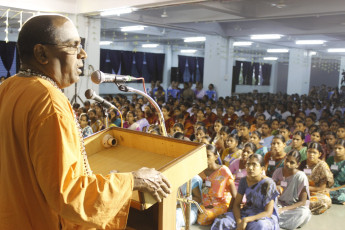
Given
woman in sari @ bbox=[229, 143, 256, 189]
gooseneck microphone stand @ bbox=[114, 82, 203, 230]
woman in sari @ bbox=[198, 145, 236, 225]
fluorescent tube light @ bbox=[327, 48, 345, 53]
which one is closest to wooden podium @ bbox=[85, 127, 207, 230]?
gooseneck microphone stand @ bbox=[114, 82, 203, 230]

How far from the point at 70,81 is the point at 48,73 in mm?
79

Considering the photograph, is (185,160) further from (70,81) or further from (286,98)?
(286,98)

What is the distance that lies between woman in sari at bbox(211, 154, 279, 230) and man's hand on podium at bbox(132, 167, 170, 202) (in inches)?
85.5

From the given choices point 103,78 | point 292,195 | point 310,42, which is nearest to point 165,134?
point 103,78

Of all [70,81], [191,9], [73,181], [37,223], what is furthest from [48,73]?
[191,9]

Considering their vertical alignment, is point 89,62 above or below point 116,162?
above

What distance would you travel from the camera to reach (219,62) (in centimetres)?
1051

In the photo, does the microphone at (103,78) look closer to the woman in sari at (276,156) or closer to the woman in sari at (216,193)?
the woman in sari at (216,193)

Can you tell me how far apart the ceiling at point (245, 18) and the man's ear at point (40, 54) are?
4.71 m

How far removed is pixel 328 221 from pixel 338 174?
2.71 feet

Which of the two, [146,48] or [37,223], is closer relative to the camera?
[37,223]

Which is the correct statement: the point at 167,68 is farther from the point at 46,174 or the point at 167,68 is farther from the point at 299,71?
the point at 46,174

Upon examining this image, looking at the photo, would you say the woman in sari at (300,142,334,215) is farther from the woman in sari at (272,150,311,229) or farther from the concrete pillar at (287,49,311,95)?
the concrete pillar at (287,49,311,95)

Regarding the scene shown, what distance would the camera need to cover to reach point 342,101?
10102mm
